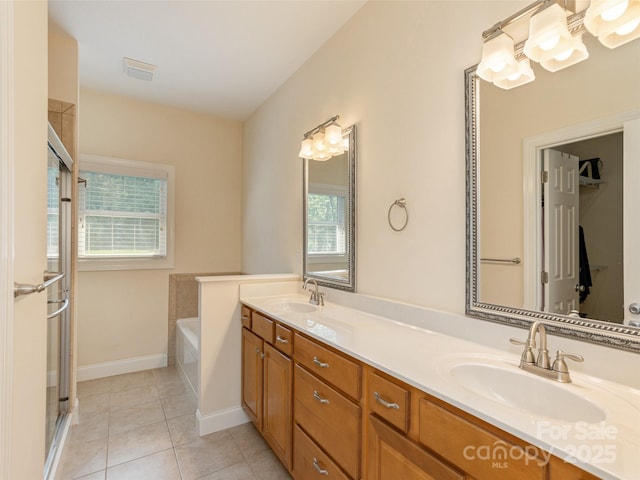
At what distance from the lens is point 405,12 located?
1.67 metres

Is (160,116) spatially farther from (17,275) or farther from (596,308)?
(596,308)

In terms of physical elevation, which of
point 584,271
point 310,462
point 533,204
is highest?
point 533,204

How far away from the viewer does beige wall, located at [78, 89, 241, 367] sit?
3.06 m

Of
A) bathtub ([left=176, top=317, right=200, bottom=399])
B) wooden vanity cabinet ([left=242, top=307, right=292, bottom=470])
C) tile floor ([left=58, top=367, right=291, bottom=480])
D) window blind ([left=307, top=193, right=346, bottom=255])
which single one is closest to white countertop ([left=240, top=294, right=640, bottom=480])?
wooden vanity cabinet ([left=242, top=307, right=292, bottom=470])

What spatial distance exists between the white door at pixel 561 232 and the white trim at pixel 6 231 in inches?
63.5

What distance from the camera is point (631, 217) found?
946mm

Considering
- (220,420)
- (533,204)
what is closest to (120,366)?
(220,420)

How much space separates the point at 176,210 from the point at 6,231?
276 cm

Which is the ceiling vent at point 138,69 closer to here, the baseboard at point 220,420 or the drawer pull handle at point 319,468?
the baseboard at point 220,420

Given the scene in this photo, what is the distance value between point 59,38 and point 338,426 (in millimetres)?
3066

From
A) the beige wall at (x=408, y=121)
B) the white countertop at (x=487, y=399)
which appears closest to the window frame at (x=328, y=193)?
the beige wall at (x=408, y=121)

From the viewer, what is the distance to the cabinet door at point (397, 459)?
2.89ft

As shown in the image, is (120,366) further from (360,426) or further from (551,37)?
(551,37)

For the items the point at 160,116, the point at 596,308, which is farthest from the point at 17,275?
the point at 160,116
